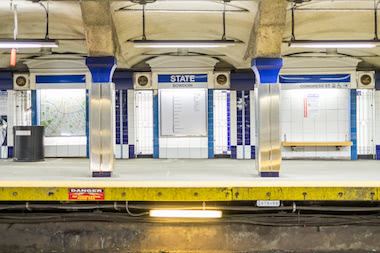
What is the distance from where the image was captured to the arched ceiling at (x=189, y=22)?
254 inches

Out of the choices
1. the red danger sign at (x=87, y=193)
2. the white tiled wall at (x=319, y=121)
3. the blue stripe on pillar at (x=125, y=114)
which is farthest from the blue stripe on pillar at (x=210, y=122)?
the red danger sign at (x=87, y=193)

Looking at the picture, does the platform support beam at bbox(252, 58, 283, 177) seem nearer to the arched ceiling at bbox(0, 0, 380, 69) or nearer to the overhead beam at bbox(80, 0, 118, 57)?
the arched ceiling at bbox(0, 0, 380, 69)

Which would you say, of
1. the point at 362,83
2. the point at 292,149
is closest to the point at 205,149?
the point at 292,149

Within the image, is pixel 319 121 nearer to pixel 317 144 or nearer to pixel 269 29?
pixel 317 144

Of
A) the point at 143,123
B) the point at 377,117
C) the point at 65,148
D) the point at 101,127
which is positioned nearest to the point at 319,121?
the point at 377,117

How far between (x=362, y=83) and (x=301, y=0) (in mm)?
3931

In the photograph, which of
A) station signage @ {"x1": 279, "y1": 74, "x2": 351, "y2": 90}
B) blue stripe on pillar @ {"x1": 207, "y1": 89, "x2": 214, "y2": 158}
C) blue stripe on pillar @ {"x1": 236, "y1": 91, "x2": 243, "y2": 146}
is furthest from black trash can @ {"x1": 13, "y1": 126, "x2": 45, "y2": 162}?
station signage @ {"x1": 279, "y1": 74, "x2": 351, "y2": 90}

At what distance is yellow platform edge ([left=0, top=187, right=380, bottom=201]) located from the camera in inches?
171

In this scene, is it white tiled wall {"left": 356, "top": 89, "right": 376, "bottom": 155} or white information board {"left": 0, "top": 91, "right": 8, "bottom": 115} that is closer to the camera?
white tiled wall {"left": 356, "top": 89, "right": 376, "bottom": 155}

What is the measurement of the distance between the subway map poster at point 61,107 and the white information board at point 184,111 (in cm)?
Answer: 203

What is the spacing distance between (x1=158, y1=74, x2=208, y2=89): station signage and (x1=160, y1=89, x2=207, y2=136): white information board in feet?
0.39

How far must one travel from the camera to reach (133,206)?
4574 mm

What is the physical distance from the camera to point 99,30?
19.0ft

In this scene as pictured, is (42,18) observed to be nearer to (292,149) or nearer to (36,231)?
(36,231)
